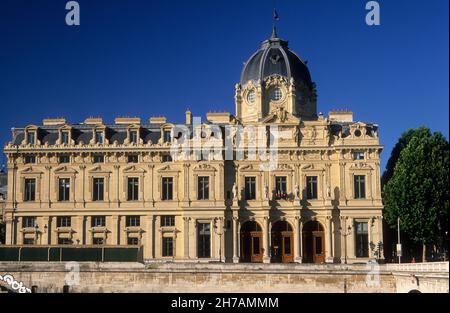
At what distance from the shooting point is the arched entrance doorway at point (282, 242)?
196 feet

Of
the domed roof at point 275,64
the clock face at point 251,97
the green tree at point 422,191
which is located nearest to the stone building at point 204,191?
the green tree at point 422,191

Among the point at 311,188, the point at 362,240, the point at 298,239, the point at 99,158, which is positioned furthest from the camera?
the point at 99,158

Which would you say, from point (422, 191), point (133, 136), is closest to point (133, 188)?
point (133, 136)

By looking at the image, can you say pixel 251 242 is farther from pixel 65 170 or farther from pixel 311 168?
pixel 65 170

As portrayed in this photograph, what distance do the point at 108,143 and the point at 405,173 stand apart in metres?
25.1

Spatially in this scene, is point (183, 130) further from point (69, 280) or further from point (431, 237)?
point (431, 237)

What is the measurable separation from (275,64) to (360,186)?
1406 centimetres

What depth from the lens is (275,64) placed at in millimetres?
66250

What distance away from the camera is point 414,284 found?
1617 inches

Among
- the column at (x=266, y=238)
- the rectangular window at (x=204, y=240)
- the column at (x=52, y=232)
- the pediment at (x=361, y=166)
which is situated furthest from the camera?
the column at (x=52, y=232)

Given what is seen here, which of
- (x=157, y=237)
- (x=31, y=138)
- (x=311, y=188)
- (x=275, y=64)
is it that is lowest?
(x=157, y=237)

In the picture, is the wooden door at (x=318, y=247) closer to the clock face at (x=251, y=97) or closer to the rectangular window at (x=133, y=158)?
the clock face at (x=251, y=97)

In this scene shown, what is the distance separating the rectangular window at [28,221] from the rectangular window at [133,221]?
812 centimetres

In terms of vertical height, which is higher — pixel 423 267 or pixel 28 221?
pixel 28 221
